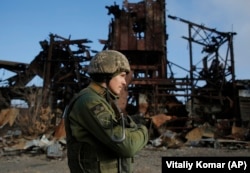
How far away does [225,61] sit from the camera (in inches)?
824

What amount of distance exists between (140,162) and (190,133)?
6224 millimetres

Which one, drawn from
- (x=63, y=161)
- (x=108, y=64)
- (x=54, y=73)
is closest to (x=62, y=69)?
(x=54, y=73)

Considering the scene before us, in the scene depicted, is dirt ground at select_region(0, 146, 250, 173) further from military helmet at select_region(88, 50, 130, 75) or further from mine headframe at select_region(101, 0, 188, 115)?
mine headframe at select_region(101, 0, 188, 115)

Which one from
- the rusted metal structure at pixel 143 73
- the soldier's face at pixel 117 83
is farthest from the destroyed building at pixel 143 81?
the soldier's face at pixel 117 83

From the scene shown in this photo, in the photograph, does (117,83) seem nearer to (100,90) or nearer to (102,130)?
(100,90)

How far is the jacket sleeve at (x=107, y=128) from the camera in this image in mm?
2104

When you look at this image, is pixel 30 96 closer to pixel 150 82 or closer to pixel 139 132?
pixel 150 82

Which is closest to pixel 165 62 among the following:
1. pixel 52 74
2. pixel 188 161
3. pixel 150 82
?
pixel 150 82

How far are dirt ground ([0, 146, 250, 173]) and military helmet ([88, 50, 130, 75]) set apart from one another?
643 cm

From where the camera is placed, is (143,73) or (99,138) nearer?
(99,138)

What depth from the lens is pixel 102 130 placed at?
2.12 meters

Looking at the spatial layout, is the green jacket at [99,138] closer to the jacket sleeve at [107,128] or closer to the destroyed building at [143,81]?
the jacket sleeve at [107,128]

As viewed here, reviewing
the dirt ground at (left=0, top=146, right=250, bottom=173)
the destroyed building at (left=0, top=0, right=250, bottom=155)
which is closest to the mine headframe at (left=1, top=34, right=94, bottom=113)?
the destroyed building at (left=0, top=0, right=250, bottom=155)

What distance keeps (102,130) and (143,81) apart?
60.7ft
